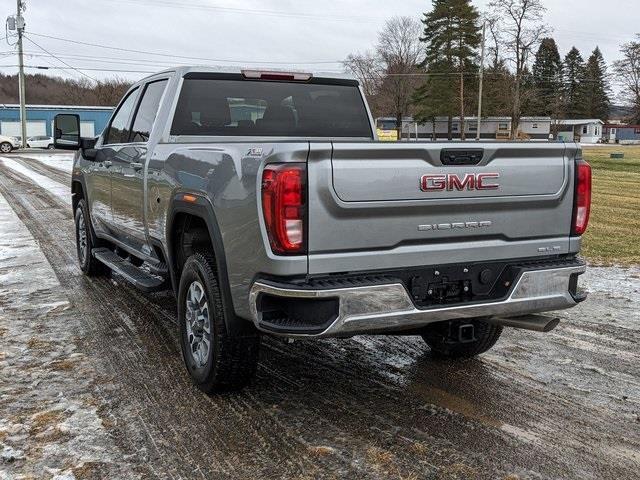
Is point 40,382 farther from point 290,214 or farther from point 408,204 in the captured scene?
point 408,204

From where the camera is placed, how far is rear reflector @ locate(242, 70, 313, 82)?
210 inches

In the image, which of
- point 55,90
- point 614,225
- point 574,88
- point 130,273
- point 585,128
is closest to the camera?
point 130,273

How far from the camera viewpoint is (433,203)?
11.3 feet

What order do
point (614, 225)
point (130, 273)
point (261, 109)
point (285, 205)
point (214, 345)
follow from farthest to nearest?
1. point (614, 225)
2. point (130, 273)
3. point (261, 109)
4. point (214, 345)
5. point (285, 205)

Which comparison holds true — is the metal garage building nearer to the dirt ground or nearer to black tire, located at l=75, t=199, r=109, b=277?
black tire, located at l=75, t=199, r=109, b=277

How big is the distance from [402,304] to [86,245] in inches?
198

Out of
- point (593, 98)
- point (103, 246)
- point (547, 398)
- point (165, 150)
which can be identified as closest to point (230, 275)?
point (165, 150)

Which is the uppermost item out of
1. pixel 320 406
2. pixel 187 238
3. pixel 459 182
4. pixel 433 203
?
pixel 459 182

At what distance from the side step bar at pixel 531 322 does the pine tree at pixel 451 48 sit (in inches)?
2534

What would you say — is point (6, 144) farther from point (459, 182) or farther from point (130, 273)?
point (459, 182)

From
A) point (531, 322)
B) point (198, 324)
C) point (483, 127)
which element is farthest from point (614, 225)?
point (483, 127)

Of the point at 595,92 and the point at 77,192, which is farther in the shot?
the point at 595,92

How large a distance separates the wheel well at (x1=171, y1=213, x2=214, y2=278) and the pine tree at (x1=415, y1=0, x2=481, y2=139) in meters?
64.2

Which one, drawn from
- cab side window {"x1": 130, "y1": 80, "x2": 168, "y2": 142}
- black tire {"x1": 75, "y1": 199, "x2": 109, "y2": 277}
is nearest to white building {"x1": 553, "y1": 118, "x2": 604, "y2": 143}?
black tire {"x1": 75, "y1": 199, "x2": 109, "y2": 277}
